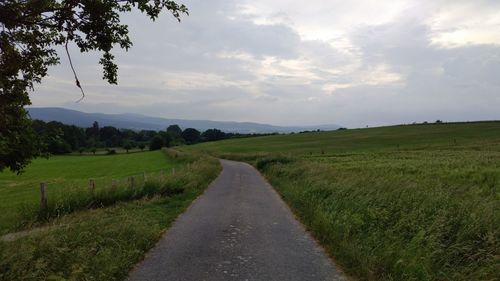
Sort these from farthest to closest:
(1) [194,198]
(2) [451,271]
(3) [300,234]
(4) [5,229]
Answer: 1. (1) [194,198]
2. (4) [5,229]
3. (3) [300,234]
4. (2) [451,271]

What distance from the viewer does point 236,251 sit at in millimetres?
8547

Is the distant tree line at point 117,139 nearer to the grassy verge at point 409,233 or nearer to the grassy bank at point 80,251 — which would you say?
the grassy bank at point 80,251

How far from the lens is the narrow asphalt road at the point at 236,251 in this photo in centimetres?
698

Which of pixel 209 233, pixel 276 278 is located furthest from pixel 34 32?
pixel 209 233

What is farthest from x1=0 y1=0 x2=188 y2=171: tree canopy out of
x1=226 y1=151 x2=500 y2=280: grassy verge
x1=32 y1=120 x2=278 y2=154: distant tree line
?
x1=32 y1=120 x2=278 y2=154: distant tree line

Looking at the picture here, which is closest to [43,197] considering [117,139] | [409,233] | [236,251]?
[236,251]

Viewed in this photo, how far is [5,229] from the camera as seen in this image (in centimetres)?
1228

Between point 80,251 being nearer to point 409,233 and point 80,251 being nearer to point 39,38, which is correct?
point 39,38

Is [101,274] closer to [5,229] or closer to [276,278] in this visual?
[276,278]

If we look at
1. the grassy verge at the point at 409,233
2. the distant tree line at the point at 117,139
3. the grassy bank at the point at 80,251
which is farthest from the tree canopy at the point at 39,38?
the distant tree line at the point at 117,139

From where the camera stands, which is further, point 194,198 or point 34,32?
point 194,198

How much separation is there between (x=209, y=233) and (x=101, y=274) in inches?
161

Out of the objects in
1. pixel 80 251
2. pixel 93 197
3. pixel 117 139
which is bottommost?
pixel 117 139

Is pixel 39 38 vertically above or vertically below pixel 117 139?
above
